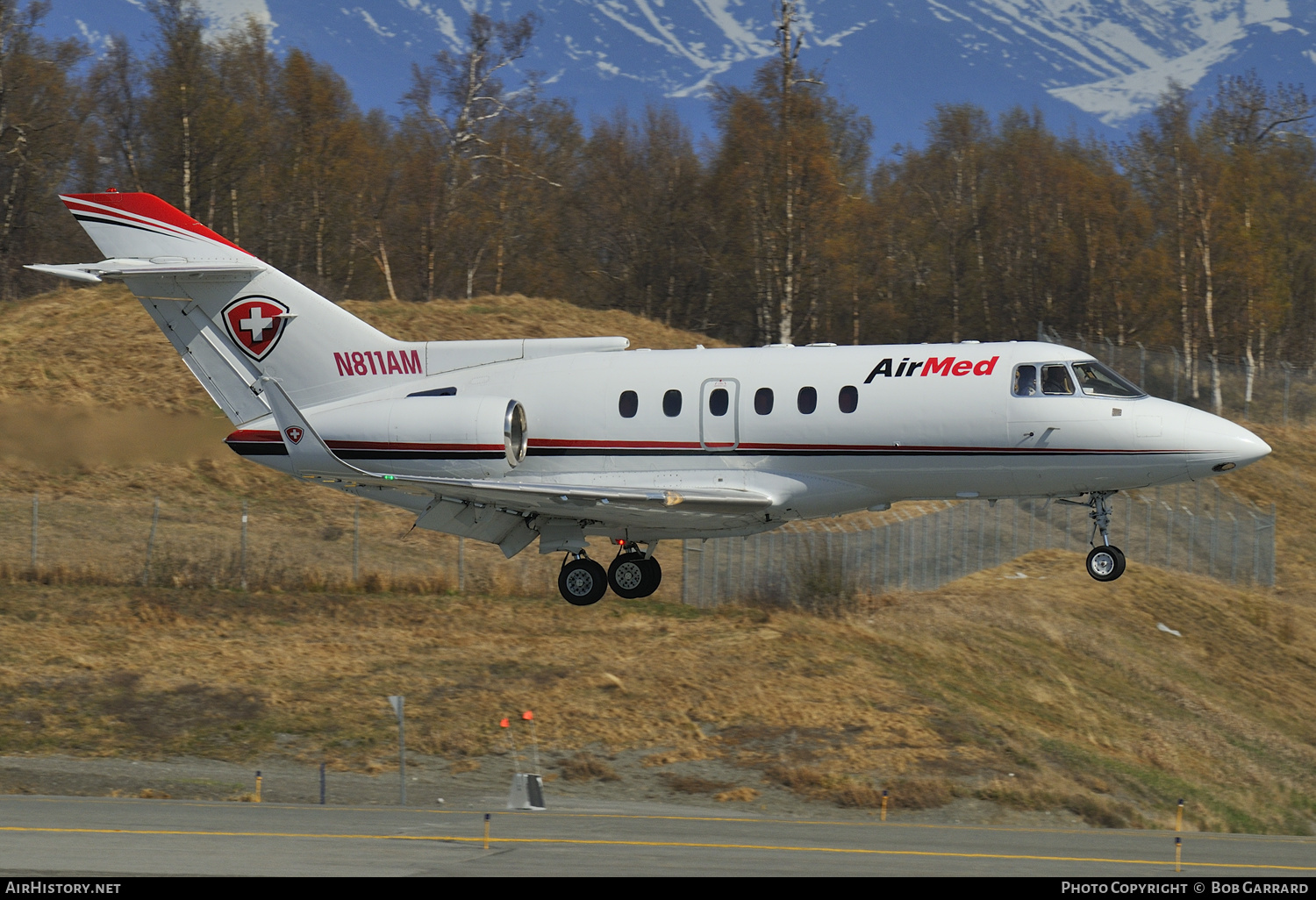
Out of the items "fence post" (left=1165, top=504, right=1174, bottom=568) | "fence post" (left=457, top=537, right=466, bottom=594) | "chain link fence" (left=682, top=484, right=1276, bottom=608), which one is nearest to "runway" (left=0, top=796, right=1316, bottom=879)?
"chain link fence" (left=682, top=484, right=1276, bottom=608)

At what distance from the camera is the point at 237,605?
3641 centimetres

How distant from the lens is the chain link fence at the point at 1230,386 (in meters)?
57.0

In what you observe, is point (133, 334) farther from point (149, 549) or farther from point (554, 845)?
point (554, 845)

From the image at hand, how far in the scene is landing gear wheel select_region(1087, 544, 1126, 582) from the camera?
19.3 metres

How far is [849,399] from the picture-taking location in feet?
65.7

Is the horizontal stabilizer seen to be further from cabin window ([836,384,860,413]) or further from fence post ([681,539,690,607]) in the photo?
fence post ([681,539,690,607])

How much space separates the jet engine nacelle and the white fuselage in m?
0.03

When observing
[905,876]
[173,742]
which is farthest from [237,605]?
[905,876]

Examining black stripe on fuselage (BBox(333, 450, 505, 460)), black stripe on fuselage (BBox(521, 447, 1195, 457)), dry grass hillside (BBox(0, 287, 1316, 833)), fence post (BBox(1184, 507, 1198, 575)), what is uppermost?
black stripe on fuselage (BBox(521, 447, 1195, 457))

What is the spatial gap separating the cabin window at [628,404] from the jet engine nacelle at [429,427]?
5.12ft

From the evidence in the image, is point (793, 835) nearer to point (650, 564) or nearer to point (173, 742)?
point (650, 564)

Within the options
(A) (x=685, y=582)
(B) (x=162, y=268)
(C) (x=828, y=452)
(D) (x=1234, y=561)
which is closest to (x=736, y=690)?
(A) (x=685, y=582)

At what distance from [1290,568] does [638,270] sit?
107 feet

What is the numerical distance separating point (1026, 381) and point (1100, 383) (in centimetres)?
106
